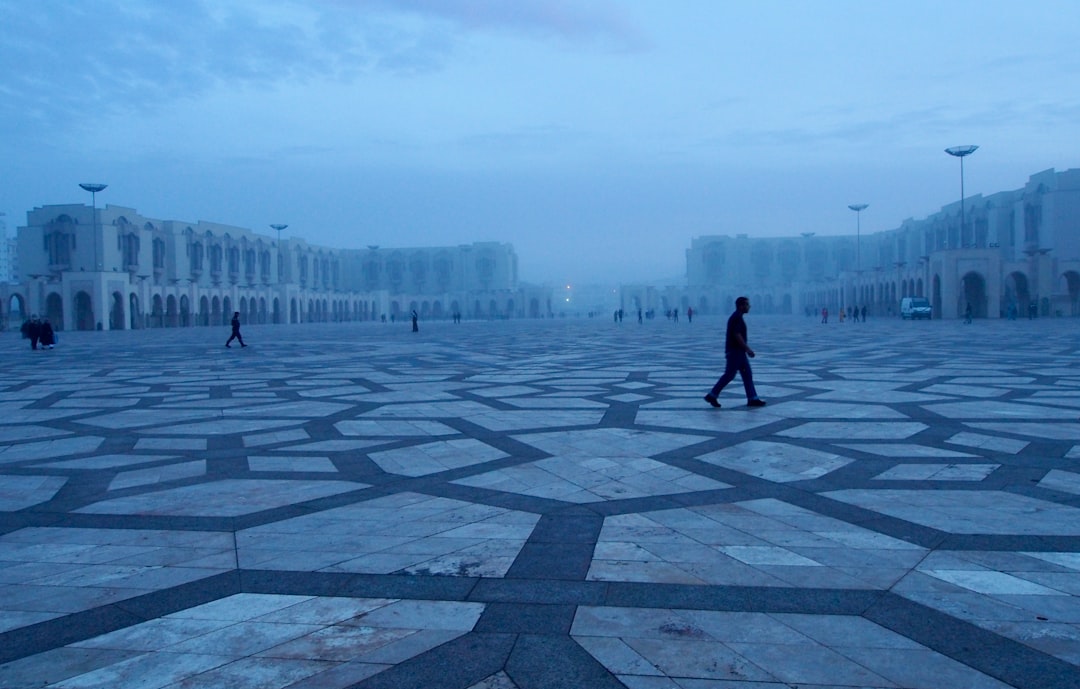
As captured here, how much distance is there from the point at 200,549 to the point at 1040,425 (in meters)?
6.27

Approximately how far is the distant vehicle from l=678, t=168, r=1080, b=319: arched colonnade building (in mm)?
703

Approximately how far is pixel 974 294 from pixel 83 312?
1830 inches

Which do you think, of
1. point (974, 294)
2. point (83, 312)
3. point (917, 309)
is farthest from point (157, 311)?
point (974, 294)

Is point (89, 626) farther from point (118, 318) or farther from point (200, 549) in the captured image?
point (118, 318)

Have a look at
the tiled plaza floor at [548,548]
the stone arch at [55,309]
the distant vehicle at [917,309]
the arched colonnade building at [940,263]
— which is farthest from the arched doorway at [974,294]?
the stone arch at [55,309]

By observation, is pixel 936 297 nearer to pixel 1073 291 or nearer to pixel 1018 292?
pixel 1018 292

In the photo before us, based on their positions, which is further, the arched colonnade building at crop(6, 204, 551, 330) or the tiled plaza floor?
the arched colonnade building at crop(6, 204, 551, 330)

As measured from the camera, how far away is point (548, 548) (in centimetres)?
355

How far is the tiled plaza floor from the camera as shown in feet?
8.14

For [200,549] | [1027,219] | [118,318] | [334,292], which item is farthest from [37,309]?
[1027,219]

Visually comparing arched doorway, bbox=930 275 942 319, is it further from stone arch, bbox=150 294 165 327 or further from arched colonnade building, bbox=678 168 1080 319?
stone arch, bbox=150 294 165 327

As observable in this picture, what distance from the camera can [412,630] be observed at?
2.71 metres

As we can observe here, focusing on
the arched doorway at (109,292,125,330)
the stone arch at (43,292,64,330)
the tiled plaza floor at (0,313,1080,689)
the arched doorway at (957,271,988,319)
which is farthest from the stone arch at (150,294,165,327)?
the arched doorway at (957,271,988,319)

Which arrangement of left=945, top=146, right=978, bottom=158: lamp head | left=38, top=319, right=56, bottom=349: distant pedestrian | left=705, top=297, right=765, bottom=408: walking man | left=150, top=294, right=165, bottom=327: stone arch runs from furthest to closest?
A: left=150, top=294, right=165, bottom=327: stone arch
left=945, top=146, right=978, bottom=158: lamp head
left=38, top=319, right=56, bottom=349: distant pedestrian
left=705, top=297, right=765, bottom=408: walking man
